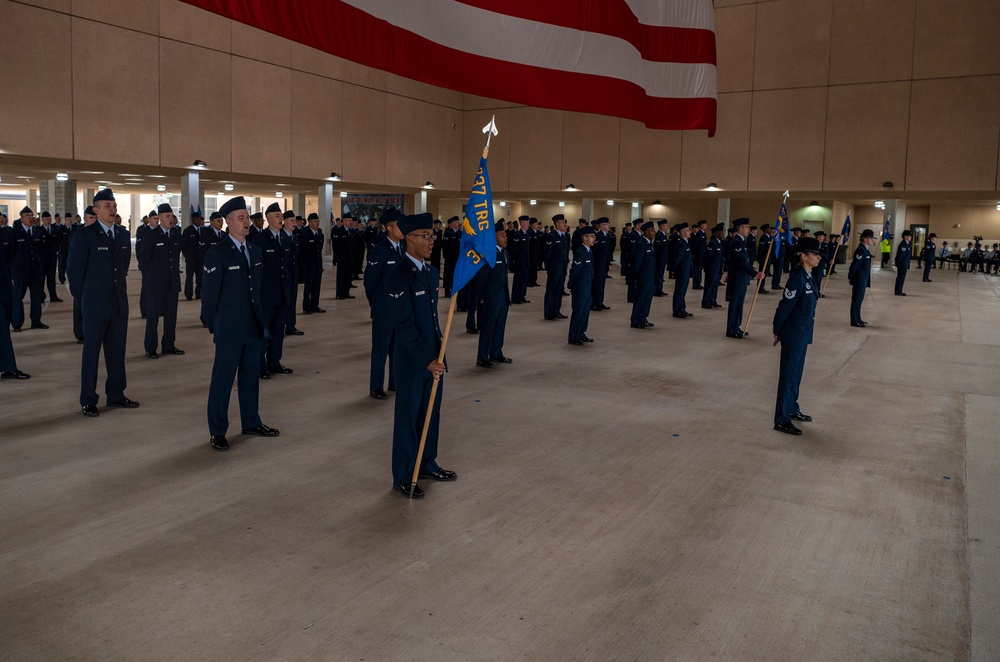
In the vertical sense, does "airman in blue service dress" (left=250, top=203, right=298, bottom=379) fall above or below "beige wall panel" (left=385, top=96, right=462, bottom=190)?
below

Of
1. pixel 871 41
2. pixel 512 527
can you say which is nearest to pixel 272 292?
A: pixel 512 527

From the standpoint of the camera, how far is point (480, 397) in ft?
26.7

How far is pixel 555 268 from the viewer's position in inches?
570

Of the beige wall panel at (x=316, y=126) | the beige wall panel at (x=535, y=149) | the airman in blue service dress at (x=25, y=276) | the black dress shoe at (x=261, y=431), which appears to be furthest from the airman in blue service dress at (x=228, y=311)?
the beige wall panel at (x=535, y=149)

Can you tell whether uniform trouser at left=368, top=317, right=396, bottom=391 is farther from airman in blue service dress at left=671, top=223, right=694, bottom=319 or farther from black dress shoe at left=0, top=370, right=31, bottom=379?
airman in blue service dress at left=671, top=223, right=694, bottom=319

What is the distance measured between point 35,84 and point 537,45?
16790 mm

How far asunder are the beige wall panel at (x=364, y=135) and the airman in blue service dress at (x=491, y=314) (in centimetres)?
2034

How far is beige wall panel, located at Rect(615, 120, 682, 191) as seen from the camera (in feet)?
101

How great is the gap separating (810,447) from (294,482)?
14.1 feet

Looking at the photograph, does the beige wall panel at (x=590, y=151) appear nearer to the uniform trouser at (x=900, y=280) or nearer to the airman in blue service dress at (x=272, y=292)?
the uniform trouser at (x=900, y=280)

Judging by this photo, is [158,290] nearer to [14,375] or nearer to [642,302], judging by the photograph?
[14,375]

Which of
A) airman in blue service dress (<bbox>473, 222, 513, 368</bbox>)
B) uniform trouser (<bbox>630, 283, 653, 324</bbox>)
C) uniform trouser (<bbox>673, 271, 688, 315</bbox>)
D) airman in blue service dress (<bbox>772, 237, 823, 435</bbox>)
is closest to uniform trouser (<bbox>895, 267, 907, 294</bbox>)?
uniform trouser (<bbox>673, 271, 688, 315</bbox>)

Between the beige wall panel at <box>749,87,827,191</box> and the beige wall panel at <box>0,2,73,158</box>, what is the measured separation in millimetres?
22963

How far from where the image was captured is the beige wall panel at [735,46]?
28953 millimetres
